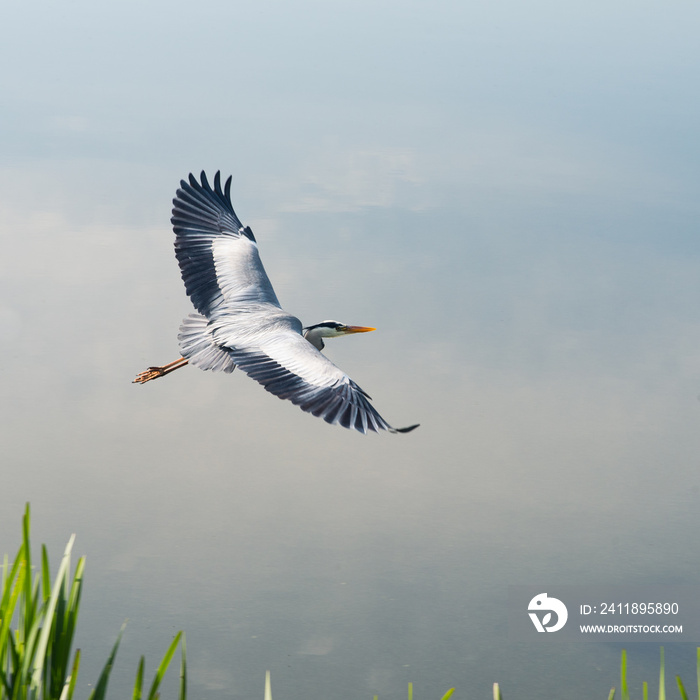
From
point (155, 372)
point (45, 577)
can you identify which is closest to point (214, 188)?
point (155, 372)

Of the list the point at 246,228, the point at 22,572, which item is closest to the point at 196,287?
the point at 246,228

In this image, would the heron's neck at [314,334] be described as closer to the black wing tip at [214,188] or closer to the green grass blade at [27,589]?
the black wing tip at [214,188]

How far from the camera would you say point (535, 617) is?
4.78 metres

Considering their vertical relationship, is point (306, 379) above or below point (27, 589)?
above

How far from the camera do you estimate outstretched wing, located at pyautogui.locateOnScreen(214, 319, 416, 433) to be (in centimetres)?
340

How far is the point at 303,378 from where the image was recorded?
371 cm

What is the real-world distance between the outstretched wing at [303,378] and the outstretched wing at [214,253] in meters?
0.43

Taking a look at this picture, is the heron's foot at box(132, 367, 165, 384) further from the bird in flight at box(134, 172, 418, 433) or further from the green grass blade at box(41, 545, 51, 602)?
the green grass blade at box(41, 545, 51, 602)

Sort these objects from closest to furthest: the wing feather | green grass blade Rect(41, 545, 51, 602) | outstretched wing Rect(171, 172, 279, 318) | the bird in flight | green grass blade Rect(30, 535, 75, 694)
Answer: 1. green grass blade Rect(30, 535, 75, 694)
2. green grass blade Rect(41, 545, 51, 602)
3. the wing feather
4. the bird in flight
5. outstretched wing Rect(171, 172, 279, 318)

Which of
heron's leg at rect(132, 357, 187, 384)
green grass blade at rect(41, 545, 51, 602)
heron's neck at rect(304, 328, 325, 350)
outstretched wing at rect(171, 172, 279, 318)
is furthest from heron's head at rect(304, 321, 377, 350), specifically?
green grass blade at rect(41, 545, 51, 602)

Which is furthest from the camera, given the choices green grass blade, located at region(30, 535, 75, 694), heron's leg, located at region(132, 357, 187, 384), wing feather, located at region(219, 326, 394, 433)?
heron's leg, located at region(132, 357, 187, 384)

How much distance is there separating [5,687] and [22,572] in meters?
0.24

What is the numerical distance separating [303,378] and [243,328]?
67 cm

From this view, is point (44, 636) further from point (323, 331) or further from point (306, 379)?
point (323, 331)
